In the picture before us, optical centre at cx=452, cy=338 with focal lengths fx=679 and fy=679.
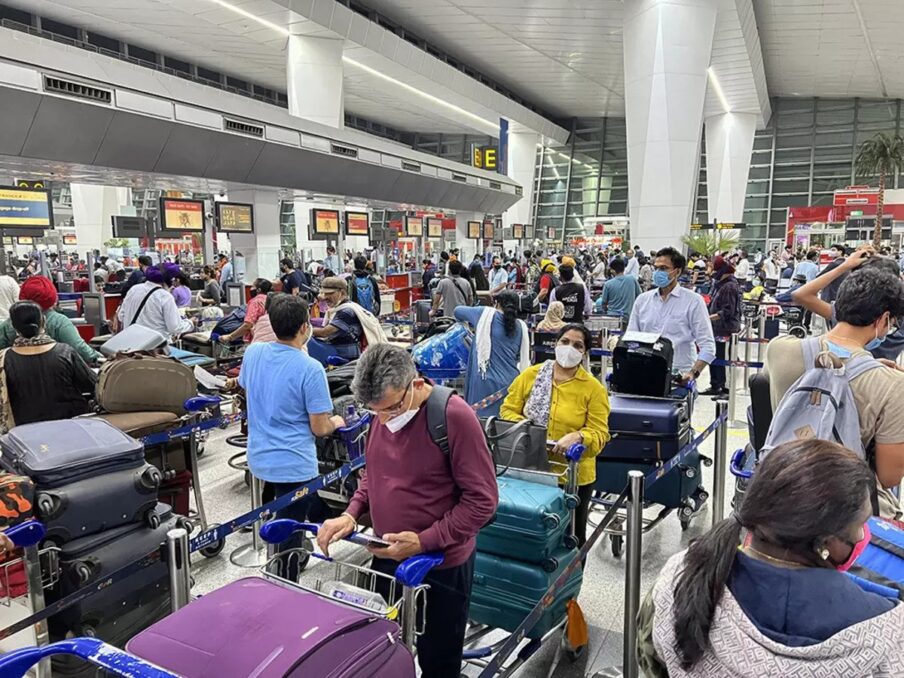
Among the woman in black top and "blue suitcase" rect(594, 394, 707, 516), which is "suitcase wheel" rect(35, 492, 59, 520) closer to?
the woman in black top

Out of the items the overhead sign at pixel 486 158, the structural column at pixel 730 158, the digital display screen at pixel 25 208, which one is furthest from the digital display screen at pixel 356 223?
the structural column at pixel 730 158

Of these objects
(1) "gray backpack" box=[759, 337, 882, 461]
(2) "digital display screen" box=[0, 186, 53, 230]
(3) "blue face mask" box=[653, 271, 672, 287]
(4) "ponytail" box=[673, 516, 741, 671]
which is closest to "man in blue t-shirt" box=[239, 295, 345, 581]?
(1) "gray backpack" box=[759, 337, 882, 461]

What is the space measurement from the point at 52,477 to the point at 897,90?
41151mm

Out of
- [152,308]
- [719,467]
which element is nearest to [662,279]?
[719,467]

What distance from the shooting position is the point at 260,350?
11.7 feet

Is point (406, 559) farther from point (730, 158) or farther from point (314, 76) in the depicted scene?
point (730, 158)

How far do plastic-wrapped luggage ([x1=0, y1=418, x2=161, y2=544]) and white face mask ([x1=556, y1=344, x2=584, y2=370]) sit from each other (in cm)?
217

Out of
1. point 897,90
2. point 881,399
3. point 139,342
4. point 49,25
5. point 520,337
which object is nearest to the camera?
point 881,399

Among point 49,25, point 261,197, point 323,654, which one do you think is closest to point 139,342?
point 323,654

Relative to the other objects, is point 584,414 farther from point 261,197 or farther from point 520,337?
point 261,197

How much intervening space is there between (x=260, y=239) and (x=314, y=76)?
6.46 meters

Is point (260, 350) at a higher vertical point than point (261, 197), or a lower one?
lower

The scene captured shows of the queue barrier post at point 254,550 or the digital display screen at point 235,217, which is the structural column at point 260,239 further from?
the queue barrier post at point 254,550

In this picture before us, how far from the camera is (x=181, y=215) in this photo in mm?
14930
